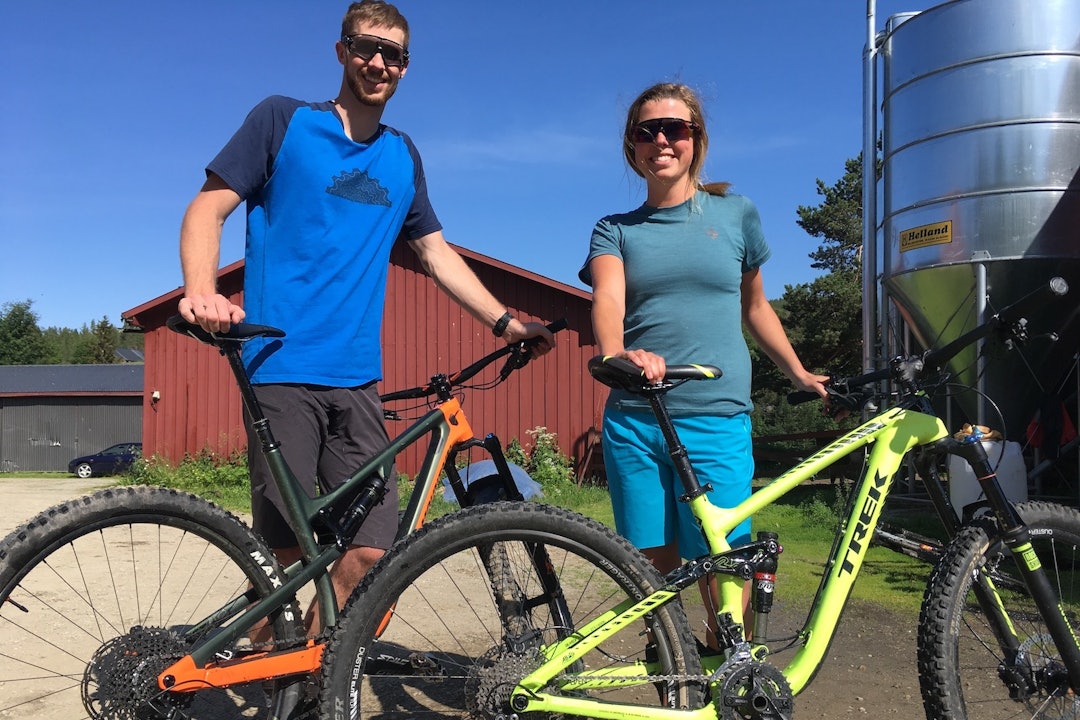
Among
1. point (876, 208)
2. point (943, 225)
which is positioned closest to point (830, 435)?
point (876, 208)

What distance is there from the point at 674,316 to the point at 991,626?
52.8 inches

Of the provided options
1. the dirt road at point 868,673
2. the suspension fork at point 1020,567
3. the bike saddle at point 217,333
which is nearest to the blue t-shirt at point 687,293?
the suspension fork at point 1020,567

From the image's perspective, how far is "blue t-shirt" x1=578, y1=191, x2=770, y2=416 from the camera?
249 cm

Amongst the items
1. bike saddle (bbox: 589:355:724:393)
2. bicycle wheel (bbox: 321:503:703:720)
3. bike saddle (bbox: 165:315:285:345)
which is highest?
bike saddle (bbox: 165:315:285:345)

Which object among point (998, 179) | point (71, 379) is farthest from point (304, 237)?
point (71, 379)

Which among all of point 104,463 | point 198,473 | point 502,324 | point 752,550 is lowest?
point 104,463

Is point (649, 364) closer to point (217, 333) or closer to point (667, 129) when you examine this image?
point (667, 129)

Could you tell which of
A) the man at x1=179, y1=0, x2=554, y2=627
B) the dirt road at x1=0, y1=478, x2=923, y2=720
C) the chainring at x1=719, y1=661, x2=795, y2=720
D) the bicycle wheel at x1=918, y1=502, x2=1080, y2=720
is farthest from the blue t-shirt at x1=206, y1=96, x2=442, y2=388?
the dirt road at x1=0, y1=478, x2=923, y2=720

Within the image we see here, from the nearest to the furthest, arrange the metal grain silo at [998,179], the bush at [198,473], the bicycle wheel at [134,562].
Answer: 1. the bicycle wheel at [134,562]
2. the metal grain silo at [998,179]
3. the bush at [198,473]

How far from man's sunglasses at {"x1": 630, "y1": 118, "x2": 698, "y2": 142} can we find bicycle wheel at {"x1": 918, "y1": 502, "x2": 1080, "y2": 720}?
1.47 m

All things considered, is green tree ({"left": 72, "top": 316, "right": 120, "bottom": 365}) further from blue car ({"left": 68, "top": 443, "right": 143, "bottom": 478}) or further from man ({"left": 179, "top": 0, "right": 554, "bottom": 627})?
man ({"left": 179, "top": 0, "right": 554, "bottom": 627})

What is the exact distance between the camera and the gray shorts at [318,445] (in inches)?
95.8

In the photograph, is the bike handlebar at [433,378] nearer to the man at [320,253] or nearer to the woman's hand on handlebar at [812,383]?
the man at [320,253]

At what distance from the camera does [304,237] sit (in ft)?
8.14
